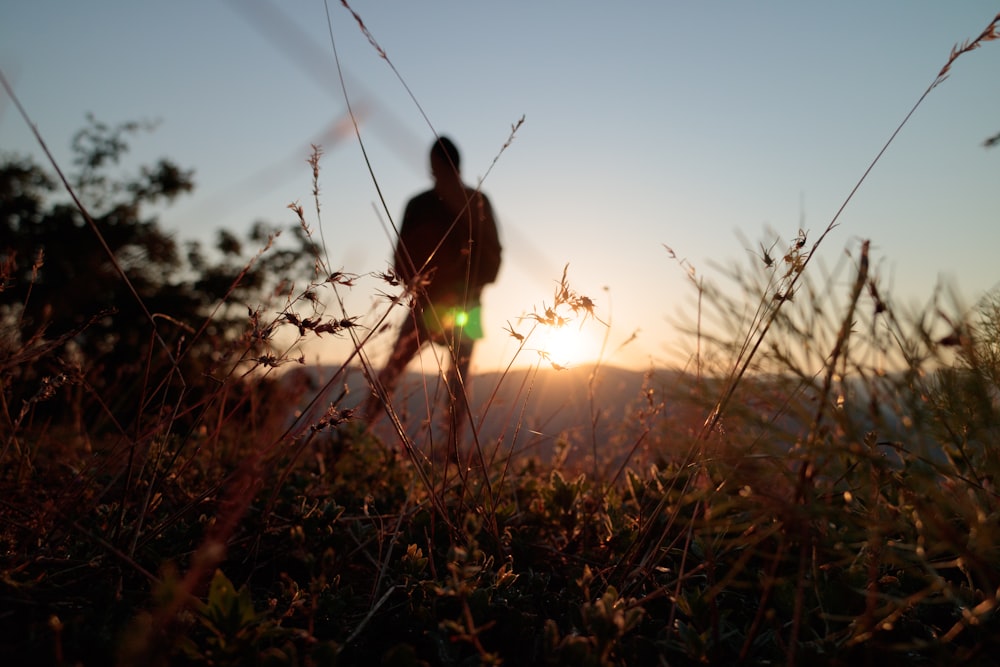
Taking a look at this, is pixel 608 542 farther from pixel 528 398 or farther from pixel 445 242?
pixel 445 242

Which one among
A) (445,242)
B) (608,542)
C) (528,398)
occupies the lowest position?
(608,542)

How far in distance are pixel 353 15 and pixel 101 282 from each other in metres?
12.0

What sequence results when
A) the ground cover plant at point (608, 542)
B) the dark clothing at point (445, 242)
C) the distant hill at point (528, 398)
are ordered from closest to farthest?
the ground cover plant at point (608, 542)
the distant hill at point (528, 398)
the dark clothing at point (445, 242)

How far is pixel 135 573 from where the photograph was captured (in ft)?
4.65

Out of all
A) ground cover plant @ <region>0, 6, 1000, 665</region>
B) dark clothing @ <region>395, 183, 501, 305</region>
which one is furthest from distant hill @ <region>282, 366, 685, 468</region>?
dark clothing @ <region>395, 183, 501, 305</region>

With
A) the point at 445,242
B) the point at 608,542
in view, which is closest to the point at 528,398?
the point at 608,542

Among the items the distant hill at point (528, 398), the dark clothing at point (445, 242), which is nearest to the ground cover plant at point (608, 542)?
the distant hill at point (528, 398)

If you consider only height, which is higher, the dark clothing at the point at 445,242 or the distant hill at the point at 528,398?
the dark clothing at the point at 445,242

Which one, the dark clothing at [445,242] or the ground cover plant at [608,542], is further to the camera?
the dark clothing at [445,242]

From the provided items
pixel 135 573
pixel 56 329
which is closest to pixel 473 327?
pixel 135 573

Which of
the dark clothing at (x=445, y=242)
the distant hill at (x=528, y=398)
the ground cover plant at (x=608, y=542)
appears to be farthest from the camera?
the dark clothing at (x=445, y=242)

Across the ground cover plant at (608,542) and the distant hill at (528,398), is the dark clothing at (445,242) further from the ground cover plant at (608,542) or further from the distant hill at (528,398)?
the ground cover plant at (608,542)

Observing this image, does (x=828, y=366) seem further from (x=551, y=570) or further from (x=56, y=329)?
(x=56, y=329)

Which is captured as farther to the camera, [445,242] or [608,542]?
[445,242]
